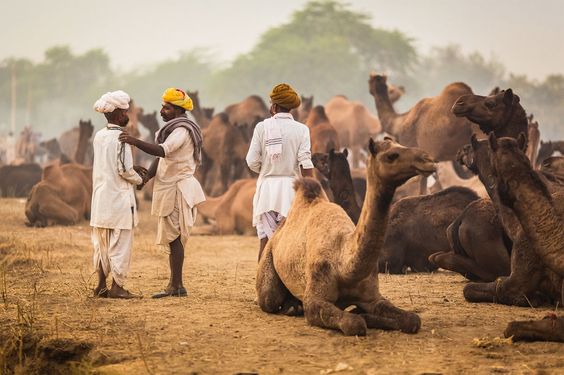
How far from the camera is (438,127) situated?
56.5 feet

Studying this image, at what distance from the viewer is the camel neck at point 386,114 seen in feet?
64.1

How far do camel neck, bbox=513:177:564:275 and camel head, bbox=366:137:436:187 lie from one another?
3.38 ft

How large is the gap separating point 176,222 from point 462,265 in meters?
2.53

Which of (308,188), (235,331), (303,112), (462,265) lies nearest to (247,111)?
(303,112)

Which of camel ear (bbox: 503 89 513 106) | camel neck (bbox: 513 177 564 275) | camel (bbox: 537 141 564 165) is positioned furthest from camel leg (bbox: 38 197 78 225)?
camel neck (bbox: 513 177 564 275)

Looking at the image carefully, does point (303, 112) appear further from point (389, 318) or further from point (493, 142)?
point (389, 318)

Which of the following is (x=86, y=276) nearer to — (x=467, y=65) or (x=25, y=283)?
(x=25, y=283)

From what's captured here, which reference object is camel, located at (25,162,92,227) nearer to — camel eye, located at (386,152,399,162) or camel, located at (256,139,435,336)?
camel, located at (256,139,435,336)

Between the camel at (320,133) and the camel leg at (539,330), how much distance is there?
1244 centimetres

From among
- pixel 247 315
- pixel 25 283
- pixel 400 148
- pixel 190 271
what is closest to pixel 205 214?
pixel 190 271

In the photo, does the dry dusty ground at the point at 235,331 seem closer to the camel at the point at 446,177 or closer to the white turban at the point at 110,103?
the white turban at the point at 110,103

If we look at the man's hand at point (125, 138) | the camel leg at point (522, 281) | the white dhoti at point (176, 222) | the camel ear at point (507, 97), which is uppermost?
the camel ear at point (507, 97)

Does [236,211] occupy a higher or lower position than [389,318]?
higher

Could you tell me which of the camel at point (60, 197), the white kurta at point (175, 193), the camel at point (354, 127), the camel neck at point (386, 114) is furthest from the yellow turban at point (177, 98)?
the camel at point (354, 127)
